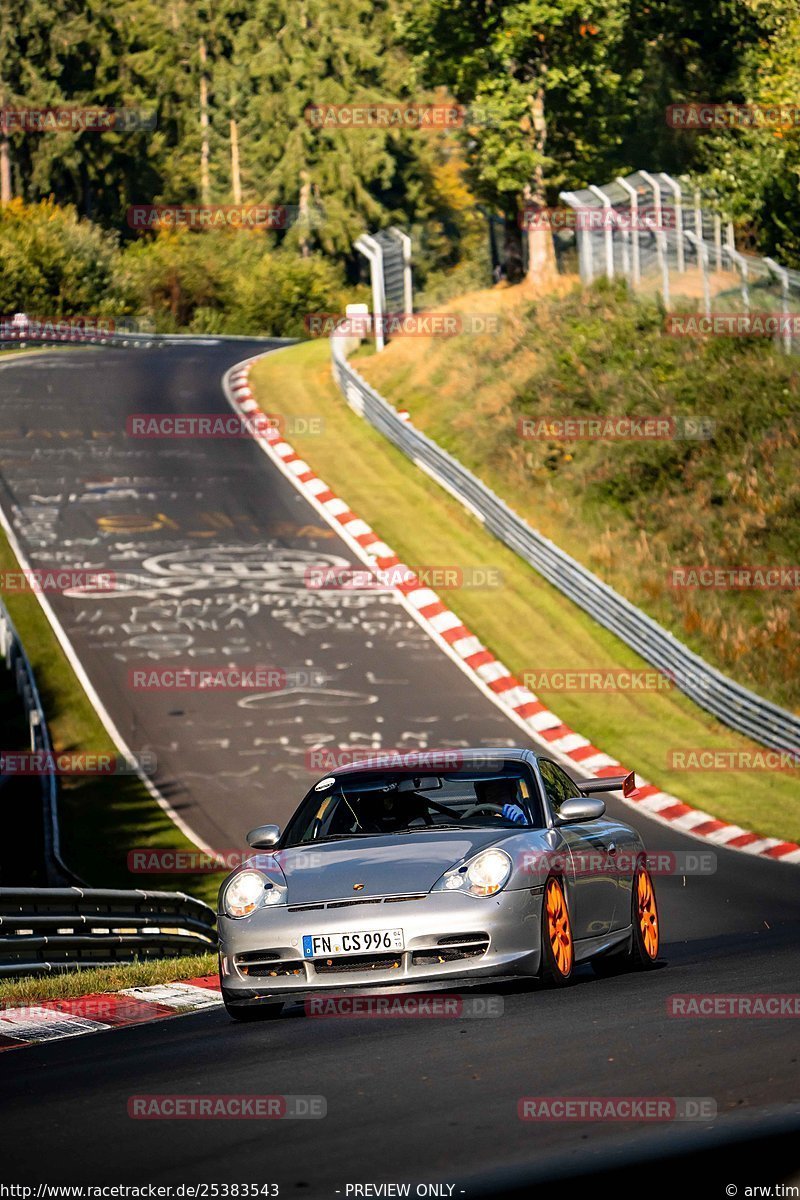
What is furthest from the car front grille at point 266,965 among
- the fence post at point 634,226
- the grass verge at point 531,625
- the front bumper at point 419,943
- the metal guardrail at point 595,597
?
the fence post at point 634,226

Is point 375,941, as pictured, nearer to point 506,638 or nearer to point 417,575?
point 506,638

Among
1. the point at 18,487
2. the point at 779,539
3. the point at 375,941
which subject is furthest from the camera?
the point at 18,487

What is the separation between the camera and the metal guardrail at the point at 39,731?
1830cm

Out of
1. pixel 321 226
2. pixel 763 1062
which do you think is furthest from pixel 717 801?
pixel 321 226

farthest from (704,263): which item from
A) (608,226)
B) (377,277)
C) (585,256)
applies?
(377,277)

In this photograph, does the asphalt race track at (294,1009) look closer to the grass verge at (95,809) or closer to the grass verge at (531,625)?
the grass verge at (95,809)

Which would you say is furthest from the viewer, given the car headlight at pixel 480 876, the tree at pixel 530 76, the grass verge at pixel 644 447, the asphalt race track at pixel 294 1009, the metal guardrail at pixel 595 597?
the tree at pixel 530 76

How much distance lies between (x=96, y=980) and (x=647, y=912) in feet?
12.0

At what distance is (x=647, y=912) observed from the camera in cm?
1049

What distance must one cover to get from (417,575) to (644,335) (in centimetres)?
987

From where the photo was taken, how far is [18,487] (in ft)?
109

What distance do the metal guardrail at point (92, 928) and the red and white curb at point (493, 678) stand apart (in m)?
6.24

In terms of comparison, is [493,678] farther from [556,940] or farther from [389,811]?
[556,940]

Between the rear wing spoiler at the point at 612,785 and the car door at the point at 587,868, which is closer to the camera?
the car door at the point at 587,868
